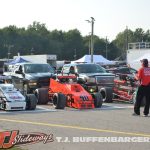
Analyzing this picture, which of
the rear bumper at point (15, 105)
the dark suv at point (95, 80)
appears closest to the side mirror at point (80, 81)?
the dark suv at point (95, 80)

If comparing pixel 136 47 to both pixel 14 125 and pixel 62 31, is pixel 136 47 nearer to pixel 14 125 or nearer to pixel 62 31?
pixel 14 125

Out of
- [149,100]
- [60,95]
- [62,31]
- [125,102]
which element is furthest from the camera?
[62,31]

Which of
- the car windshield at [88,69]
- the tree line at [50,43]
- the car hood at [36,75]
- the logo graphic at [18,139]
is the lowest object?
the logo graphic at [18,139]

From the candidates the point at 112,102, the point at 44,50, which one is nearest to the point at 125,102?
the point at 112,102

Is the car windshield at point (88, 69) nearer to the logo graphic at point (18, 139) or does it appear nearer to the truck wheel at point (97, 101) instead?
the truck wheel at point (97, 101)

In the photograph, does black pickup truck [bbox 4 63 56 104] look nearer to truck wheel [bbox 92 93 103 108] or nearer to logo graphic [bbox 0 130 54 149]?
truck wheel [bbox 92 93 103 108]

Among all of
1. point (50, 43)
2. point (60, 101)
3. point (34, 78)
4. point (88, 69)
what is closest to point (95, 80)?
point (88, 69)

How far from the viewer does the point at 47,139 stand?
10.3 metres

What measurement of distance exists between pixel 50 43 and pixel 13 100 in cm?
12485

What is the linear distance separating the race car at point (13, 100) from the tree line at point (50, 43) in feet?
363

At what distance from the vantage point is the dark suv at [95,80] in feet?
69.1

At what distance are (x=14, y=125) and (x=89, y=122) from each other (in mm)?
2060

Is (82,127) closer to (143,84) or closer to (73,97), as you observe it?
(143,84)

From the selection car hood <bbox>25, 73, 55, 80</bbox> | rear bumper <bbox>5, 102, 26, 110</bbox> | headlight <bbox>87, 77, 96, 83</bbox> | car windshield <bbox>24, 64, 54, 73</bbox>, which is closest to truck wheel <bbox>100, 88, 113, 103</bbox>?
Result: headlight <bbox>87, 77, 96, 83</bbox>
